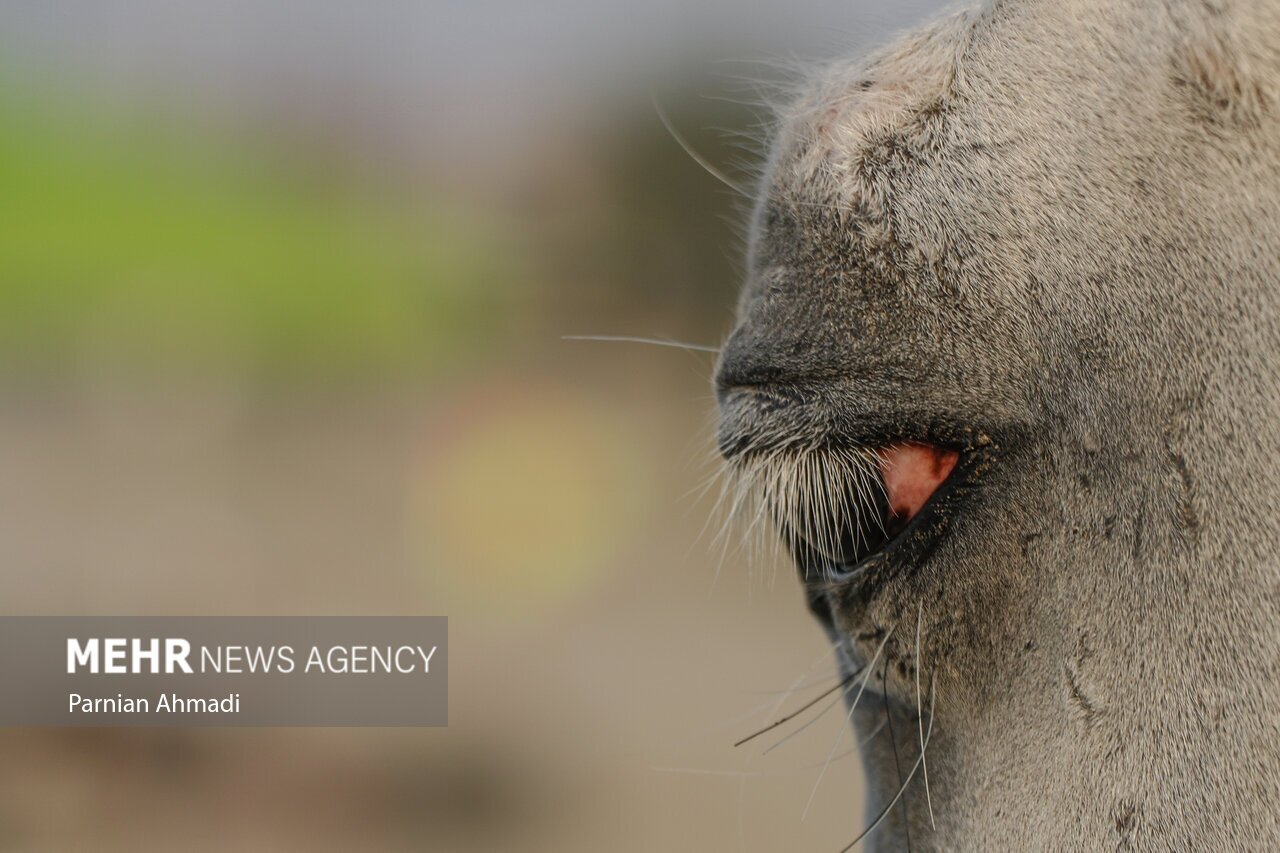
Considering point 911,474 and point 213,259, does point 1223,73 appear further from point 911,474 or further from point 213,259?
point 213,259

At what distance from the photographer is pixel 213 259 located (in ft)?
36.0

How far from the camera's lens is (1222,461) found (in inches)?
48.4

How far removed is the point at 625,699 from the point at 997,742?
284 inches

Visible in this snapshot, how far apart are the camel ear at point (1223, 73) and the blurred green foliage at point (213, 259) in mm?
9805

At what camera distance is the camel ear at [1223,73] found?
1184mm

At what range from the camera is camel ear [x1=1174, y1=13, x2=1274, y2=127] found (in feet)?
3.88

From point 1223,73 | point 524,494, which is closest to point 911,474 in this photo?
point 1223,73

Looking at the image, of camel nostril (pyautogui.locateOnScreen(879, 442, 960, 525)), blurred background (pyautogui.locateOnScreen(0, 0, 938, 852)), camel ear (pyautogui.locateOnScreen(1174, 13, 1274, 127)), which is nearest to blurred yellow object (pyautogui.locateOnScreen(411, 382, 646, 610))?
blurred background (pyautogui.locateOnScreen(0, 0, 938, 852))

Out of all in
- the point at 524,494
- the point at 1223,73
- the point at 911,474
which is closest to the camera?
the point at 1223,73

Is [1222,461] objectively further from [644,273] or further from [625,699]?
[644,273]

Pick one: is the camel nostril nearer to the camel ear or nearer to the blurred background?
the camel ear

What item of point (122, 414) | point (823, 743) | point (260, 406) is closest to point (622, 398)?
point (260, 406)

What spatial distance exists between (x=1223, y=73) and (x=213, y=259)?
10.7 meters

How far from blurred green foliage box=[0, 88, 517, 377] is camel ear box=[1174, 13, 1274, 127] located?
9.81m
